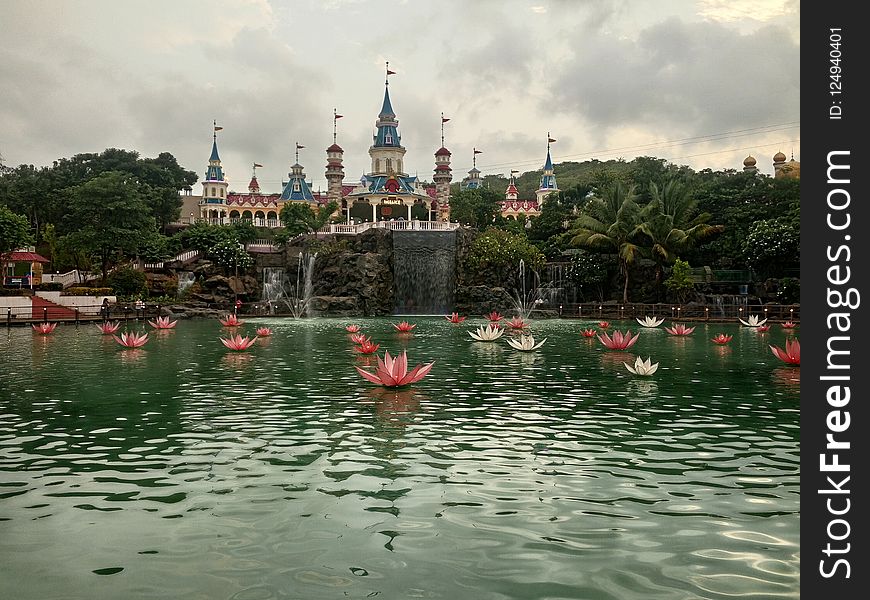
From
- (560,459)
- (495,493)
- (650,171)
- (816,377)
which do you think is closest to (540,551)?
(495,493)

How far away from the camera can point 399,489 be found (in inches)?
239

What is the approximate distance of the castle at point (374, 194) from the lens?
79.2 m

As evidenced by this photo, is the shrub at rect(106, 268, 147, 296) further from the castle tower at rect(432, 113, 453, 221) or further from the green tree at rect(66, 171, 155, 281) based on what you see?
the castle tower at rect(432, 113, 453, 221)

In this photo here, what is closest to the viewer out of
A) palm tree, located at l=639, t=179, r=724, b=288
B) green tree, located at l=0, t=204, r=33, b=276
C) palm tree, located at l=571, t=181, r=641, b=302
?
green tree, located at l=0, t=204, r=33, b=276

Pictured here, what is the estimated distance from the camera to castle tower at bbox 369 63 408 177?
84.9 meters

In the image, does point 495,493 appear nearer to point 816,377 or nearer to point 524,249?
point 816,377

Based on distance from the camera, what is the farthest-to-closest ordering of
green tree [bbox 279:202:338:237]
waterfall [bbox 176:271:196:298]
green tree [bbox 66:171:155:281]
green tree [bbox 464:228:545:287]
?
green tree [bbox 279:202:338:237]
waterfall [bbox 176:271:196:298]
green tree [bbox 464:228:545:287]
green tree [bbox 66:171:155:281]

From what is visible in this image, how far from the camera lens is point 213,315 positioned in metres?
37.5

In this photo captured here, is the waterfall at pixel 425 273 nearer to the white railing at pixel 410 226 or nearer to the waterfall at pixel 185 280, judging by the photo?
the white railing at pixel 410 226

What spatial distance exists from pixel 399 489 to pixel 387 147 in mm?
81582

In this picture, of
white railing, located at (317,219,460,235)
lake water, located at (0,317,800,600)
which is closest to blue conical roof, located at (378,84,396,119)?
white railing, located at (317,219,460,235)

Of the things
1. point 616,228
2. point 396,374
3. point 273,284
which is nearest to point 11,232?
point 273,284

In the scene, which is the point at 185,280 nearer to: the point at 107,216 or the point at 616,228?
the point at 107,216

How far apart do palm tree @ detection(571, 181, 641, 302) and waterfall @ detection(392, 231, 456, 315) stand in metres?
8.32
